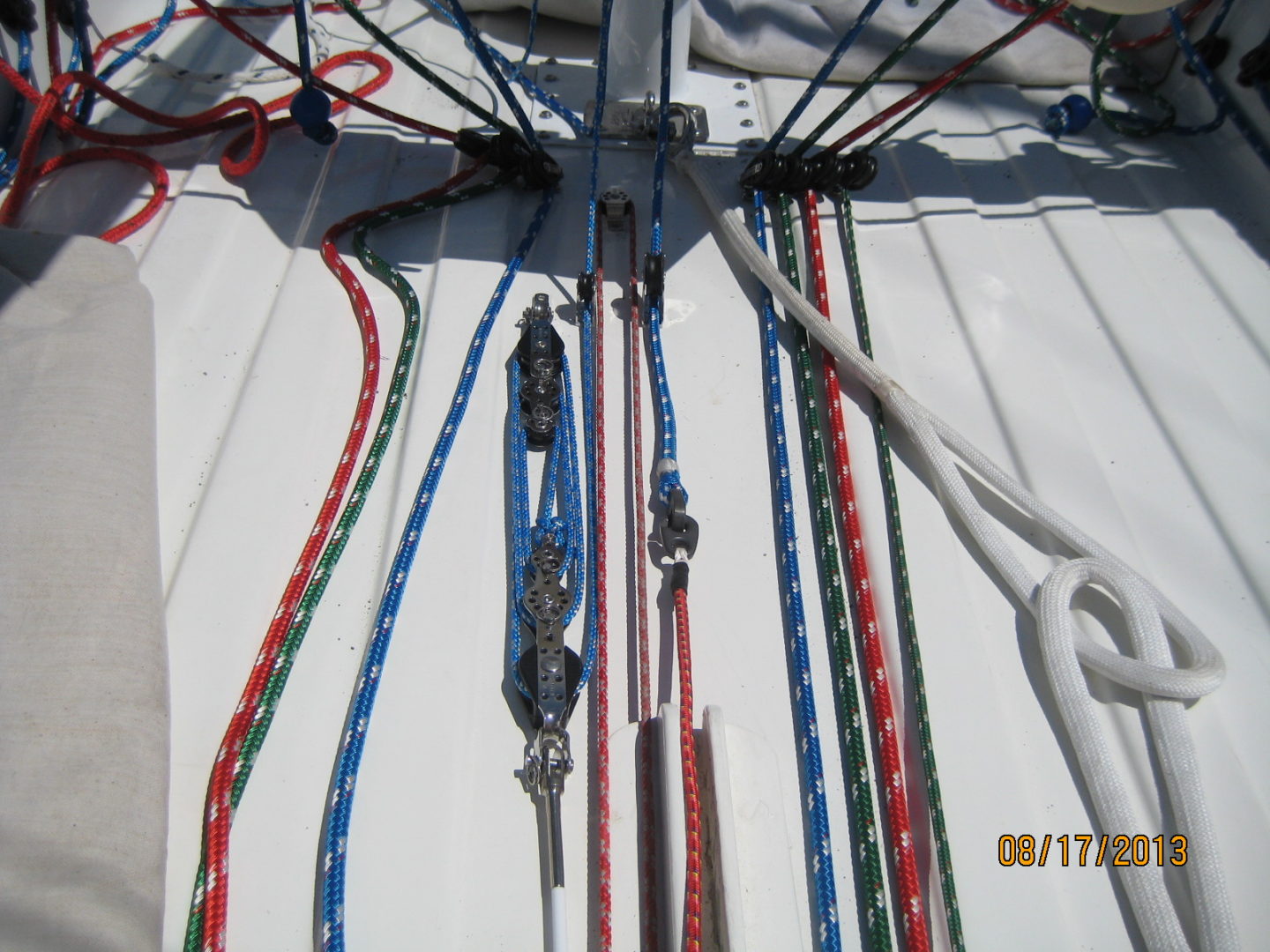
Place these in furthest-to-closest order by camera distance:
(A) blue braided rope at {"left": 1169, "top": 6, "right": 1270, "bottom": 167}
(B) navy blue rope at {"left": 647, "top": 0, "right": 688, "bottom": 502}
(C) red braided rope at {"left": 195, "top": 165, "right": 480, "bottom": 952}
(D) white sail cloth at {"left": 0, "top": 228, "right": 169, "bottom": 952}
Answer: (A) blue braided rope at {"left": 1169, "top": 6, "right": 1270, "bottom": 167}
(B) navy blue rope at {"left": 647, "top": 0, "right": 688, "bottom": 502}
(C) red braided rope at {"left": 195, "top": 165, "right": 480, "bottom": 952}
(D) white sail cloth at {"left": 0, "top": 228, "right": 169, "bottom": 952}

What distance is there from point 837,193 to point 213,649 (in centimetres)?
136

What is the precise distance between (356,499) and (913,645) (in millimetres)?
744

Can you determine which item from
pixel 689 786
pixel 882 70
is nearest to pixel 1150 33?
pixel 882 70

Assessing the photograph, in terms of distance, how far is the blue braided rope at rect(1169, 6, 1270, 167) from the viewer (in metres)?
1.67

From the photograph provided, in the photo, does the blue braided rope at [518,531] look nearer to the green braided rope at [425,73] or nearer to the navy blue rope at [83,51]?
the green braided rope at [425,73]

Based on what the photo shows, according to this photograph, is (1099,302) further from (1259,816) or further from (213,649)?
(213,649)

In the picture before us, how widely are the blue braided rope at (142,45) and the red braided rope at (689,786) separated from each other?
1.73m

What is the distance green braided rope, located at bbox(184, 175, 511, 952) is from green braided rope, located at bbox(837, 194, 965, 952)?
2.37 ft

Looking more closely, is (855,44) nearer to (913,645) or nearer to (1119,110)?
(1119,110)

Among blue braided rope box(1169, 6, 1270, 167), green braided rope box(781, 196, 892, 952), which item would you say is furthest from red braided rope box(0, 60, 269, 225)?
blue braided rope box(1169, 6, 1270, 167)

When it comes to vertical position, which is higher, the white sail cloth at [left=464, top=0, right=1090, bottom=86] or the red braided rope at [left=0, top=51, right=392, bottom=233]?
the white sail cloth at [left=464, top=0, right=1090, bottom=86]

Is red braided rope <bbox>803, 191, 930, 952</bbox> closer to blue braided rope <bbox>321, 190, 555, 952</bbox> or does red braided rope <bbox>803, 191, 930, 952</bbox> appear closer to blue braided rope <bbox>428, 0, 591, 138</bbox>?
blue braided rope <bbox>321, 190, 555, 952</bbox>

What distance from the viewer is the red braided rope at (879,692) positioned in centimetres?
81

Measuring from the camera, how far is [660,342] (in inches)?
50.1
